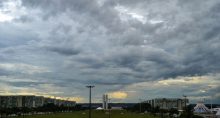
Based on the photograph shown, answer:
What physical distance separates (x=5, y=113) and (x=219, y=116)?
99.6m

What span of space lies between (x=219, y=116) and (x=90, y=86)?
59.1 m

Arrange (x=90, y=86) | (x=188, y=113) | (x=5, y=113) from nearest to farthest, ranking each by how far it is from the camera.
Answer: (x=90, y=86), (x=188, y=113), (x=5, y=113)

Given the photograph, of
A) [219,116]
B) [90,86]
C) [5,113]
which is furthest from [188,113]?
[5,113]

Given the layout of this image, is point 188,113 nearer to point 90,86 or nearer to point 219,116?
point 219,116

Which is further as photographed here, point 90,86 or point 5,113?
point 5,113

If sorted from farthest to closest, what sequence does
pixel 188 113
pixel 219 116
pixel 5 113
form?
1. pixel 5 113
2. pixel 219 116
3. pixel 188 113

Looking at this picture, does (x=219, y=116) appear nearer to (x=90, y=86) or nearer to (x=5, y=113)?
(x=90, y=86)

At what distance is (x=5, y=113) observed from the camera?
588 feet

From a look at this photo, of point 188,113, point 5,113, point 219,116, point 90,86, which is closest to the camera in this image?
point 90,86

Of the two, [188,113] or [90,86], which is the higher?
[90,86]

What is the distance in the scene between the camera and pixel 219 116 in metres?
140

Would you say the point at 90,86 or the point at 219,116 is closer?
the point at 90,86

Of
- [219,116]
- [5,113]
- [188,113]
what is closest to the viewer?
[188,113]

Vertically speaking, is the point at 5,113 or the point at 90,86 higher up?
the point at 90,86
